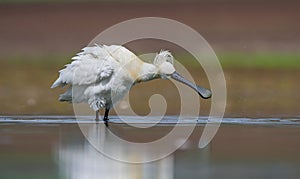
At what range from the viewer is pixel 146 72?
48.0ft

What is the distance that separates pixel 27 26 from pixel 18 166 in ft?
35.4

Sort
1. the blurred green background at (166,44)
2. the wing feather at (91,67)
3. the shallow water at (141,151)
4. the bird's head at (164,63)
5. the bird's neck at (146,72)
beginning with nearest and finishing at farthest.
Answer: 1. the shallow water at (141,151)
2. the wing feather at (91,67)
3. the bird's neck at (146,72)
4. the bird's head at (164,63)
5. the blurred green background at (166,44)

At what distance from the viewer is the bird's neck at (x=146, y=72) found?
47.9ft

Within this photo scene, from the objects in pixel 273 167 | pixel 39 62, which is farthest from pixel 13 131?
pixel 39 62

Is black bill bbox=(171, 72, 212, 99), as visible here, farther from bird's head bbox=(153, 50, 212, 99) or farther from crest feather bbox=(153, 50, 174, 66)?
crest feather bbox=(153, 50, 174, 66)

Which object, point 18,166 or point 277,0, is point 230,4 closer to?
point 277,0

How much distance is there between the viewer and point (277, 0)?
21234 millimetres

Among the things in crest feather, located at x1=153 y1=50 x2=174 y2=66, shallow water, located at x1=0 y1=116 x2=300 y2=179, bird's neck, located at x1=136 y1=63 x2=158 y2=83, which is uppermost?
crest feather, located at x1=153 y1=50 x2=174 y2=66

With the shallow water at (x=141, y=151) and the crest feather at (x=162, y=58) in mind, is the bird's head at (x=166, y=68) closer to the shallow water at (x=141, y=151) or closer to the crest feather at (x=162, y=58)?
the crest feather at (x=162, y=58)

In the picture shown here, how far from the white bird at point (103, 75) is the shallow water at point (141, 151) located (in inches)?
13.0

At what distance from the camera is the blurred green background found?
17.2 metres

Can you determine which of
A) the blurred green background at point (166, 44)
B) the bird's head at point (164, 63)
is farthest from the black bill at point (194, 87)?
the blurred green background at point (166, 44)

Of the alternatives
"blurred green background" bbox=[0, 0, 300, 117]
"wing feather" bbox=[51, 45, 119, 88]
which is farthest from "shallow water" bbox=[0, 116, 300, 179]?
"blurred green background" bbox=[0, 0, 300, 117]

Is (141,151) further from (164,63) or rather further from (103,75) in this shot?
(164,63)
